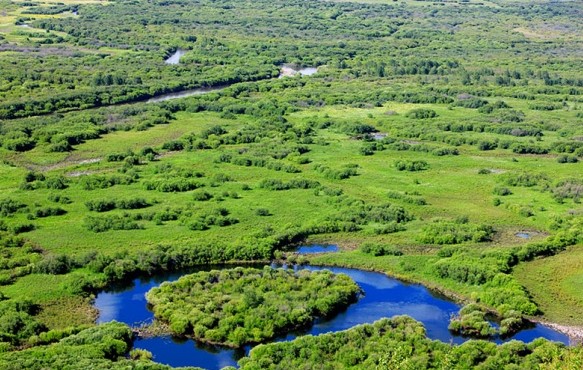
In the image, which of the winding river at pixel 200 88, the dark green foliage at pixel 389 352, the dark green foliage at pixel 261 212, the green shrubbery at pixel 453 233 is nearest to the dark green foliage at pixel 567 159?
the green shrubbery at pixel 453 233

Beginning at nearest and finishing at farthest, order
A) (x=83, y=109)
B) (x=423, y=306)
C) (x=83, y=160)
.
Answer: (x=423, y=306) → (x=83, y=160) → (x=83, y=109)

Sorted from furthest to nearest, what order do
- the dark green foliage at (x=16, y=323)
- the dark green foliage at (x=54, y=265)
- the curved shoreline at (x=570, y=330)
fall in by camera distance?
the dark green foliage at (x=54, y=265) → the curved shoreline at (x=570, y=330) → the dark green foliage at (x=16, y=323)

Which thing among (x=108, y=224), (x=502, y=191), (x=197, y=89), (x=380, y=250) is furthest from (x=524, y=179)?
(x=197, y=89)

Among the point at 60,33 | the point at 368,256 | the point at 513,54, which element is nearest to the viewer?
the point at 368,256

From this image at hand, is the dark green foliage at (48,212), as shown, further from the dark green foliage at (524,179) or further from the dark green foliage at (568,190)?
the dark green foliage at (568,190)

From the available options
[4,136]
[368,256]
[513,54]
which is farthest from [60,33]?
[368,256]

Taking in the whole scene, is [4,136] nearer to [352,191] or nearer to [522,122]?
[352,191]

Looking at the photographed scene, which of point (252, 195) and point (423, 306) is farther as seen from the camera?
point (252, 195)
